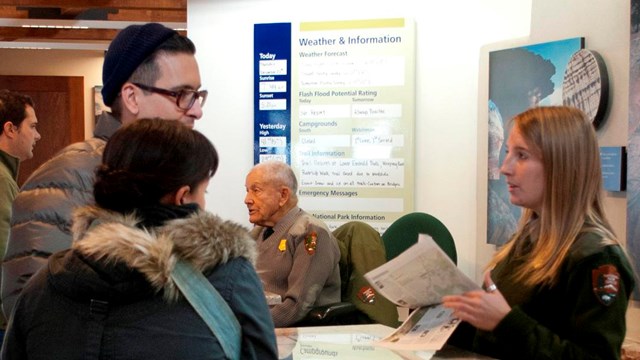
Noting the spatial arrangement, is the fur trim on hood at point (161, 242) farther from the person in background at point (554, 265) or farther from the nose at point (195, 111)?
the person in background at point (554, 265)

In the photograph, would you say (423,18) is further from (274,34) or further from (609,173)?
(609,173)

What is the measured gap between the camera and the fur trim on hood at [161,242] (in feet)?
5.15

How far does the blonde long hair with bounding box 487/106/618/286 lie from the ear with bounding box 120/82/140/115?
3.39ft

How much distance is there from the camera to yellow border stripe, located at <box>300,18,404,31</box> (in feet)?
17.9

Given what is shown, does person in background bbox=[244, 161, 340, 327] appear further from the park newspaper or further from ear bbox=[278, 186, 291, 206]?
the park newspaper

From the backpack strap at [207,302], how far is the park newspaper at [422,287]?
688mm

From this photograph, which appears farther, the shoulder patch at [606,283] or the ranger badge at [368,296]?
the ranger badge at [368,296]

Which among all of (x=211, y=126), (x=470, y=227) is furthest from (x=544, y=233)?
(x=211, y=126)

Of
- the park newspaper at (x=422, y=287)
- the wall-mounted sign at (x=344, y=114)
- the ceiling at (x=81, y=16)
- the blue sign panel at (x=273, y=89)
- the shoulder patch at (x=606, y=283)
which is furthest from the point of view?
the ceiling at (x=81, y=16)

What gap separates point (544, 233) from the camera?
2.31 meters

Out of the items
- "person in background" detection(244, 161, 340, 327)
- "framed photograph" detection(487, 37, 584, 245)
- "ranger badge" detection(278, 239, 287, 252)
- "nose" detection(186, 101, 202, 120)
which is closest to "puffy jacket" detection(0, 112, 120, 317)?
"nose" detection(186, 101, 202, 120)

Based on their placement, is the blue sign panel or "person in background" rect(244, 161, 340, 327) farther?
the blue sign panel

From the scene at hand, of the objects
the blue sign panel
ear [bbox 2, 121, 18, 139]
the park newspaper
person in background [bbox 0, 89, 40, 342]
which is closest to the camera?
the park newspaper

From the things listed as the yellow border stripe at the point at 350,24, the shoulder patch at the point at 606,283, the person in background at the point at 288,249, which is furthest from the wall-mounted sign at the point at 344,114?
the shoulder patch at the point at 606,283
